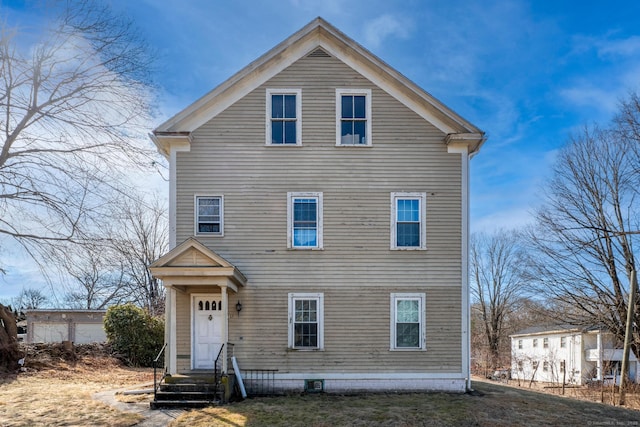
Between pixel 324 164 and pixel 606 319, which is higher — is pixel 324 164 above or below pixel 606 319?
above

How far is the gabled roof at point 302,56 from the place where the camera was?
11.7 metres

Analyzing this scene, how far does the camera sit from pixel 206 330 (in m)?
11.4

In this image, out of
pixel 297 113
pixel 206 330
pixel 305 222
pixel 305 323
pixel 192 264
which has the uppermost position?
pixel 297 113

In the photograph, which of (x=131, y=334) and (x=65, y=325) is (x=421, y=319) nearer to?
(x=131, y=334)

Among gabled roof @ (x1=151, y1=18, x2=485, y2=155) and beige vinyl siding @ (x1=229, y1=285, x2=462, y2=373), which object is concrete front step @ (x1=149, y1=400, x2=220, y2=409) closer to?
beige vinyl siding @ (x1=229, y1=285, x2=462, y2=373)

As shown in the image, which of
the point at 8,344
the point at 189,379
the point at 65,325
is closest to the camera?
the point at 189,379

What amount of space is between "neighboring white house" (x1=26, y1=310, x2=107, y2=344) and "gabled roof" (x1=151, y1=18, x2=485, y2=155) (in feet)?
49.6

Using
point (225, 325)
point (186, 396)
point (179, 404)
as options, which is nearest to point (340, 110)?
point (225, 325)

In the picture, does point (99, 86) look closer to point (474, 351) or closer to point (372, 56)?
point (372, 56)

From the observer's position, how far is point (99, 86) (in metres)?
10.8

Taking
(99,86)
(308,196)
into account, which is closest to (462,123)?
(308,196)

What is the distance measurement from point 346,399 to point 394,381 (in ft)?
5.08

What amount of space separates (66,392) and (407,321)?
9.14 m

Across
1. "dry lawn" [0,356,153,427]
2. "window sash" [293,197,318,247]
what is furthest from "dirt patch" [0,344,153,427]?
"window sash" [293,197,318,247]
